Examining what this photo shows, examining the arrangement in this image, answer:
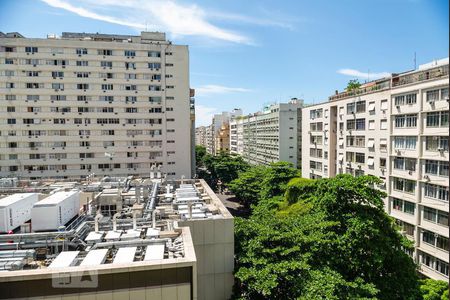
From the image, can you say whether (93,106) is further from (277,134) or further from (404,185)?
(404,185)

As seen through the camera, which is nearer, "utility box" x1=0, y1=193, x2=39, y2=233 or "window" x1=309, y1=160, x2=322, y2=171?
"utility box" x1=0, y1=193, x2=39, y2=233

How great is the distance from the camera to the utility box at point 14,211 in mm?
12570

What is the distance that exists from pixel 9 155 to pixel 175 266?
40.9m

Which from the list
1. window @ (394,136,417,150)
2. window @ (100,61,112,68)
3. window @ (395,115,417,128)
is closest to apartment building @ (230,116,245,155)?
window @ (100,61,112,68)

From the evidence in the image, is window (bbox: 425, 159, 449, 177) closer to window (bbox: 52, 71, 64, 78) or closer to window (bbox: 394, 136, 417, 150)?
window (bbox: 394, 136, 417, 150)

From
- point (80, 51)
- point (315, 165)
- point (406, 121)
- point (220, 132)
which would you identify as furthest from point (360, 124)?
point (220, 132)

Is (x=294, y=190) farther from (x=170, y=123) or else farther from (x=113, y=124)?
(x=113, y=124)

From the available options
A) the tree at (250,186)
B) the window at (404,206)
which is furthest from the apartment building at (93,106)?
the window at (404,206)

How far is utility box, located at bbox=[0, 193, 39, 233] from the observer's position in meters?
12.6

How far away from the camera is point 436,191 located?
64.4ft

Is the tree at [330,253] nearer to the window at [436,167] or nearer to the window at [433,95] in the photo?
the window at [436,167]

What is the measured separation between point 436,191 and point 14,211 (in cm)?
2433

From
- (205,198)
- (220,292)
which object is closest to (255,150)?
(205,198)

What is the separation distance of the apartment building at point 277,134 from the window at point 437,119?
119ft
